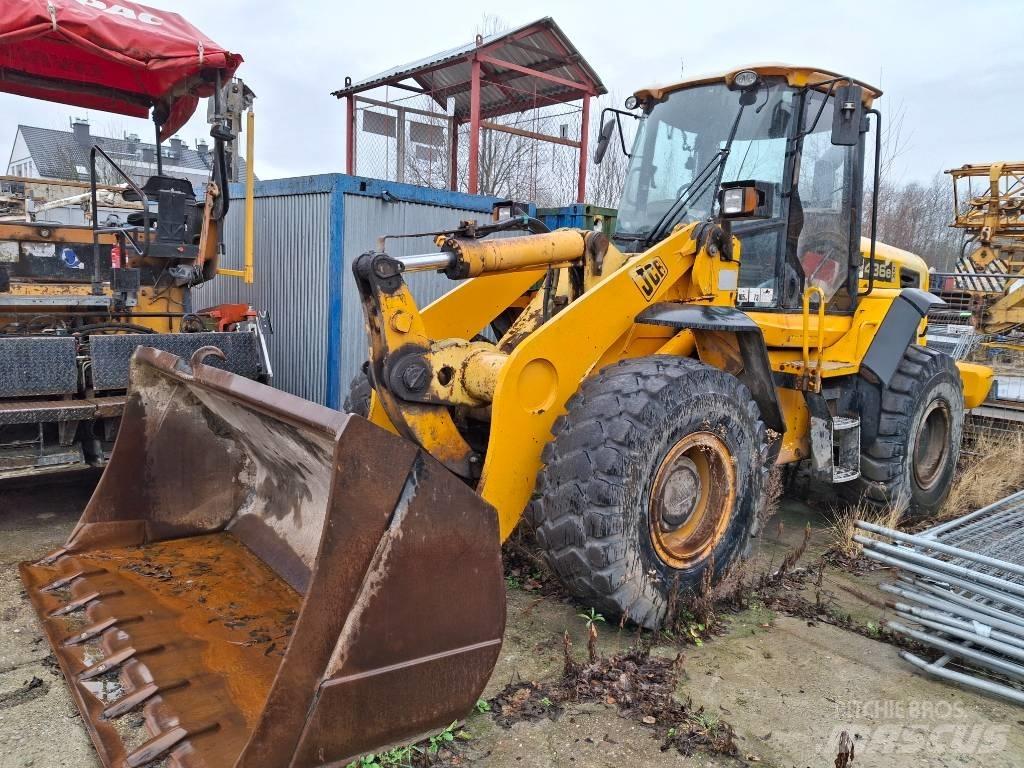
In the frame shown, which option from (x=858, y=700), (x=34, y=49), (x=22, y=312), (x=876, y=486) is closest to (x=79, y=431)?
(x=22, y=312)

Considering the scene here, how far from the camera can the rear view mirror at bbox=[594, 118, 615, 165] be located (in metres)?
5.15

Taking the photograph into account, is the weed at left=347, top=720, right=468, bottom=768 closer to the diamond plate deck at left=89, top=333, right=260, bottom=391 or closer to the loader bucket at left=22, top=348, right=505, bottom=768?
the loader bucket at left=22, top=348, right=505, bottom=768

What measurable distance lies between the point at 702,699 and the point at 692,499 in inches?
38.7

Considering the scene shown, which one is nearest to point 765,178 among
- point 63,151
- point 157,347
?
point 157,347

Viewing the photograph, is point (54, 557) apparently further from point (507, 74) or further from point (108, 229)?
point (507, 74)

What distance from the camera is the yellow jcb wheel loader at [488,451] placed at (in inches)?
92.7

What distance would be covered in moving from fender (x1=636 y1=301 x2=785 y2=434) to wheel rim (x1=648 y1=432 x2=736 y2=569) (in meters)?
0.55

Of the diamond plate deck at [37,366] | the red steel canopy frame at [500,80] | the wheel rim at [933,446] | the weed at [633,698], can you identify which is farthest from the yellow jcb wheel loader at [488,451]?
the red steel canopy frame at [500,80]

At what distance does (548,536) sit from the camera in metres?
3.23

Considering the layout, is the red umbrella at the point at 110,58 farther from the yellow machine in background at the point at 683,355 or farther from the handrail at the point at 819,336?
the handrail at the point at 819,336

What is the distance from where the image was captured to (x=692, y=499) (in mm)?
3688

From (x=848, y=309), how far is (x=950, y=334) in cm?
898

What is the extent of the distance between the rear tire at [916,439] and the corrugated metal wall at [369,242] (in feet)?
12.3

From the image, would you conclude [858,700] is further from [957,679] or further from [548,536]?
[548,536]
